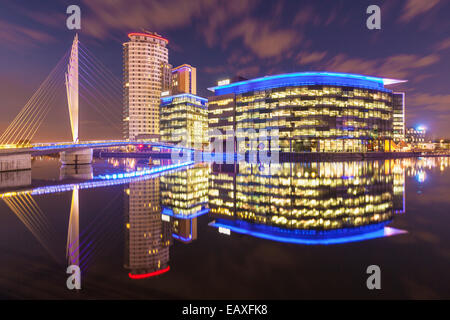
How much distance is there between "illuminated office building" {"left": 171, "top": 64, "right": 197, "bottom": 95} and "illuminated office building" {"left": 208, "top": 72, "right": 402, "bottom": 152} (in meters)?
67.2

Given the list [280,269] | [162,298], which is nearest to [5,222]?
[162,298]

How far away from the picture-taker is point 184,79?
491ft

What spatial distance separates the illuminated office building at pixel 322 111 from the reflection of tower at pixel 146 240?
255 ft

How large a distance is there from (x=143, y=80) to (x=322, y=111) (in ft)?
377

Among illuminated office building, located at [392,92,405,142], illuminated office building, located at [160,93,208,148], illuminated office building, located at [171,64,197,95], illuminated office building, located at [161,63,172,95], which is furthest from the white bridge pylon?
illuminated office building, located at [392,92,405,142]

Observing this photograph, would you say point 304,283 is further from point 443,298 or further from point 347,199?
point 347,199

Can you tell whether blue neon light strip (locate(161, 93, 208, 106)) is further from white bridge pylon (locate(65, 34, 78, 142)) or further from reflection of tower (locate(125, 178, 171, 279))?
reflection of tower (locate(125, 178, 171, 279))

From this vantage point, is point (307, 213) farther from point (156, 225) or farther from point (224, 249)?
point (156, 225)

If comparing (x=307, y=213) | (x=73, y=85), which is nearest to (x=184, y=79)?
(x=73, y=85)

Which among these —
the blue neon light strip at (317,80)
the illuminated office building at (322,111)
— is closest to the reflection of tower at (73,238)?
the illuminated office building at (322,111)

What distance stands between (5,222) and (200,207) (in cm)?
859

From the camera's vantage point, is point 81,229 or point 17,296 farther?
point 81,229

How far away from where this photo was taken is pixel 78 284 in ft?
17.4

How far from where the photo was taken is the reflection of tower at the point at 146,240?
608cm
